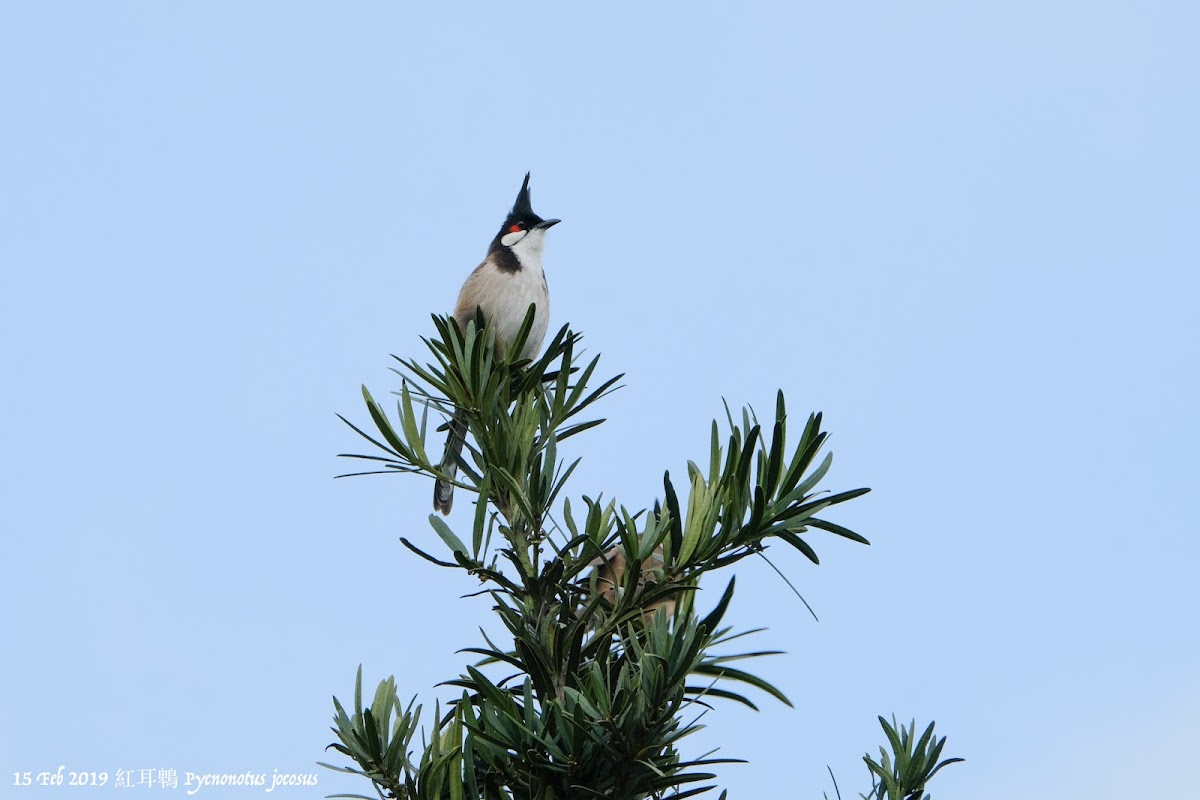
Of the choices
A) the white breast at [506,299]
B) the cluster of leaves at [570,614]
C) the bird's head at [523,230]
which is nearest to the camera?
the cluster of leaves at [570,614]

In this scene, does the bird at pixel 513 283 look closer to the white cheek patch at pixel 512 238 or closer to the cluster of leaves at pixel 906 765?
the white cheek patch at pixel 512 238

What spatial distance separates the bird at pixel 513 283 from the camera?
191 inches

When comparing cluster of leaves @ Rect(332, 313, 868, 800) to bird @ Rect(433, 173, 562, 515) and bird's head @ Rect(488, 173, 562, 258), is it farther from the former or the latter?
bird's head @ Rect(488, 173, 562, 258)

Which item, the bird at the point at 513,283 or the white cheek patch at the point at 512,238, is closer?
the bird at the point at 513,283

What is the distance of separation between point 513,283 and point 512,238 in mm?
613

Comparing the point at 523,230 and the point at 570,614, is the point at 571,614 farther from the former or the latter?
the point at 523,230

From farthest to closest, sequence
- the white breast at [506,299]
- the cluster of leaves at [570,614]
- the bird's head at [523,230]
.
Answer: the bird's head at [523,230] → the white breast at [506,299] → the cluster of leaves at [570,614]

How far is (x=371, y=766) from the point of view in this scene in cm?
220

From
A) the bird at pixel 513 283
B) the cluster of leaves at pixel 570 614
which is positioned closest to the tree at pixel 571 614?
the cluster of leaves at pixel 570 614

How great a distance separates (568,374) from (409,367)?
1.22 feet

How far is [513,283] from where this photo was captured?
16.4ft

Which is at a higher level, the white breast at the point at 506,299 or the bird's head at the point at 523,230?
the bird's head at the point at 523,230

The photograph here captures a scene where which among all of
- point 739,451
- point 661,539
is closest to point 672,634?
point 661,539

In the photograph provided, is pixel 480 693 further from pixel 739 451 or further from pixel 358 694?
pixel 739 451
